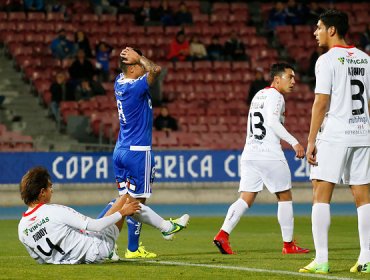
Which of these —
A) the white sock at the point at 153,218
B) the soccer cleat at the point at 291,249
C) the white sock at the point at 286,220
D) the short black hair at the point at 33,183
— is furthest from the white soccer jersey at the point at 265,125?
the short black hair at the point at 33,183

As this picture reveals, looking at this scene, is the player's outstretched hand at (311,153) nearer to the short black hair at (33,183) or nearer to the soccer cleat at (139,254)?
the short black hair at (33,183)

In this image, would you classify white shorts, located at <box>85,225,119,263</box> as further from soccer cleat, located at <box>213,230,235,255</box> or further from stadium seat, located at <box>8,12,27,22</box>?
stadium seat, located at <box>8,12,27,22</box>

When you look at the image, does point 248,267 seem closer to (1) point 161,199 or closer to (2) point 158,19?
(1) point 161,199

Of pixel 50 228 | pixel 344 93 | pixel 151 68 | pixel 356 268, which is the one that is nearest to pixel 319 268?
pixel 356 268

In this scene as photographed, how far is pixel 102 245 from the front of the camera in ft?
34.0

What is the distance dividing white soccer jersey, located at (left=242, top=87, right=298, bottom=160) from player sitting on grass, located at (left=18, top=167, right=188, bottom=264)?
9.23 ft

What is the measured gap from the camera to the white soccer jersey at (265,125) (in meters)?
12.6

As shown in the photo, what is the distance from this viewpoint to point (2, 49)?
2841cm

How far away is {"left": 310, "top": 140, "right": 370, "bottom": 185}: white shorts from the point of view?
9461 mm

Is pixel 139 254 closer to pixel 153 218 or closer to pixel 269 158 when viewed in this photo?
pixel 153 218

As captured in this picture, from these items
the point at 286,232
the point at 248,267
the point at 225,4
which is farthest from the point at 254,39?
the point at 248,267

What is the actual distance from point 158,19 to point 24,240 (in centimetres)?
2124

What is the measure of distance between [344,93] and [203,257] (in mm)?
2993

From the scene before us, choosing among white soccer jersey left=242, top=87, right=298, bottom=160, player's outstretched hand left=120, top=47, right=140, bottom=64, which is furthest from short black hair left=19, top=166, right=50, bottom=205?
white soccer jersey left=242, top=87, right=298, bottom=160
